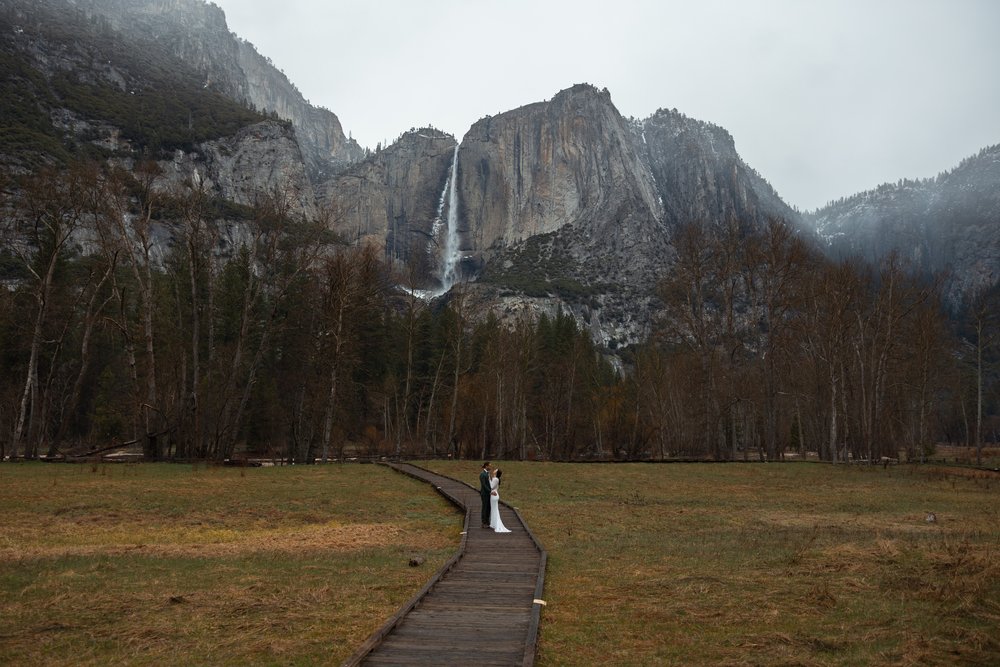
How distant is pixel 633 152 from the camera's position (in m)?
191

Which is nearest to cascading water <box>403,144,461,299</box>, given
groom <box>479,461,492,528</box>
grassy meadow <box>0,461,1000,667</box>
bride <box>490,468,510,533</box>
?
grassy meadow <box>0,461,1000,667</box>

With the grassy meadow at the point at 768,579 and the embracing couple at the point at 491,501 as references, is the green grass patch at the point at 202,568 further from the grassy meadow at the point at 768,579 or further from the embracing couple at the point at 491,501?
the grassy meadow at the point at 768,579

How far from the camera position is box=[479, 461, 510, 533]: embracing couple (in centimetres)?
1644

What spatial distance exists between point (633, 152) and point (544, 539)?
187522mm

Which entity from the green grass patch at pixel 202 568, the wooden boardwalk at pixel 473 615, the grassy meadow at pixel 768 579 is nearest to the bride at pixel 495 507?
the green grass patch at pixel 202 568

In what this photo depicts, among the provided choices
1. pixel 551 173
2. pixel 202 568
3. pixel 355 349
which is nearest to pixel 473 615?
pixel 202 568

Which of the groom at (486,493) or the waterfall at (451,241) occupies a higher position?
the waterfall at (451,241)

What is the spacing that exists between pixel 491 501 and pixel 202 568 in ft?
22.2

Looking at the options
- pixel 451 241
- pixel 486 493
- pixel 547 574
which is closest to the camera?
pixel 547 574

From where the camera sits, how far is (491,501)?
1647 cm

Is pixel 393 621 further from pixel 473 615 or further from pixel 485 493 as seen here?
pixel 485 493

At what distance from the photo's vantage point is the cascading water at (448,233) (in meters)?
177

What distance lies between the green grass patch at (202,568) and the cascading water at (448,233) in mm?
147476

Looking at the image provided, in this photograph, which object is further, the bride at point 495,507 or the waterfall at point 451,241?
the waterfall at point 451,241
